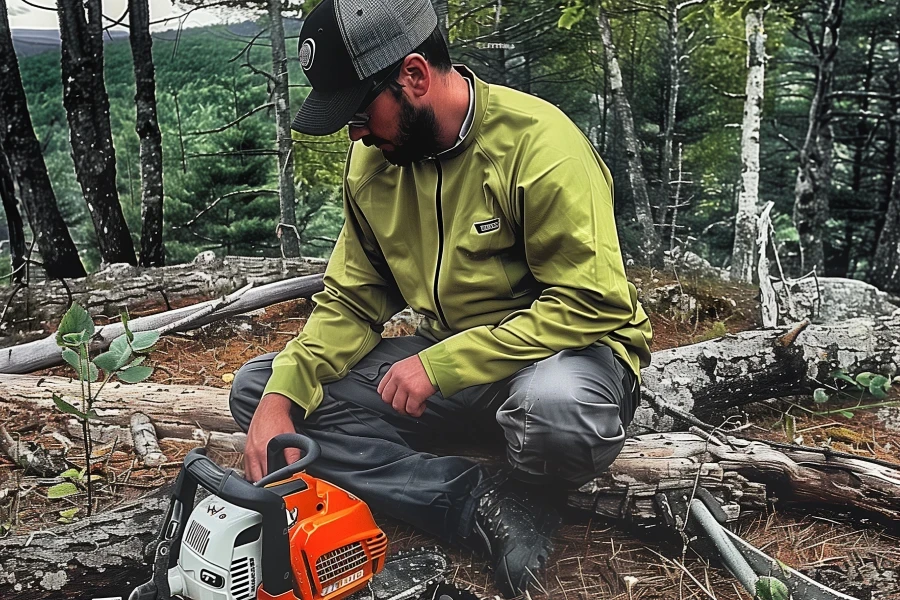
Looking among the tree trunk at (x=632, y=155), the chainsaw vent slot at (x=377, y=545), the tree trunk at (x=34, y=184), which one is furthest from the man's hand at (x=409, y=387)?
the tree trunk at (x=34, y=184)

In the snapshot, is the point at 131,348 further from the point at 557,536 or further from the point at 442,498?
the point at 557,536

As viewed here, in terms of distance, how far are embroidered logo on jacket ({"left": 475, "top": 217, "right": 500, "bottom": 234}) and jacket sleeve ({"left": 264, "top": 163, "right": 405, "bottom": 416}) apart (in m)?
0.37

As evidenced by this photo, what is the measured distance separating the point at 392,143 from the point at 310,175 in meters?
1.10

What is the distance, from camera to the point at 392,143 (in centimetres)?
183

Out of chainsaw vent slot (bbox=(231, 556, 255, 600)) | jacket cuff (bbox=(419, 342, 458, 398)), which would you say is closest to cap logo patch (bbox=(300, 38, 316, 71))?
jacket cuff (bbox=(419, 342, 458, 398))

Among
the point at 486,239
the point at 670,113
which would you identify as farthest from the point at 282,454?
the point at 670,113

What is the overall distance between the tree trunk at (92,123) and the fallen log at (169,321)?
0.96ft

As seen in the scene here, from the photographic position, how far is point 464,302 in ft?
6.31

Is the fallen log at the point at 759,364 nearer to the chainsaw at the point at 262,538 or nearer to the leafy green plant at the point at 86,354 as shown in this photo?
the chainsaw at the point at 262,538

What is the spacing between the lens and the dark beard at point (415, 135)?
180 cm

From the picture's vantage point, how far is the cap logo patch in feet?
5.69

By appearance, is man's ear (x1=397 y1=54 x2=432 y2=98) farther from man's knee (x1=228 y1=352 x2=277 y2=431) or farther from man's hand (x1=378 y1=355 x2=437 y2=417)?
man's knee (x1=228 y1=352 x2=277 y2=431)

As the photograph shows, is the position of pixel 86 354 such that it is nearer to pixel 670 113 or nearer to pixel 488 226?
pixel 488 226

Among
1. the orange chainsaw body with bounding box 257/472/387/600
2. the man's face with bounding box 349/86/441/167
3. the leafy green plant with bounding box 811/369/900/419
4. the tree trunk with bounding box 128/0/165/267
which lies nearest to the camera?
the orange chainsaw body with bounding box 257/472/387/600
